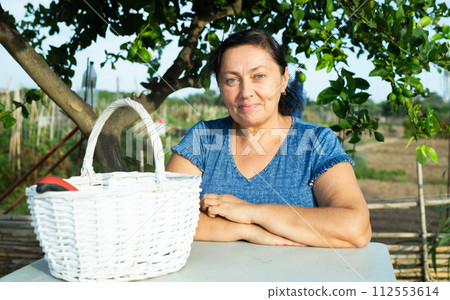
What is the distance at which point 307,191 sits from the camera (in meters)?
1.55

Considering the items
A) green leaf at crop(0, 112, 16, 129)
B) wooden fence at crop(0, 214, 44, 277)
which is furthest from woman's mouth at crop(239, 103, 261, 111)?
wooden fence at crop(0, 214, 44, 277)

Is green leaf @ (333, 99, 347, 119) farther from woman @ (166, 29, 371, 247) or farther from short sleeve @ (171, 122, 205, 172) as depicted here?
short sleeve @ (171, 122, 205, 172)

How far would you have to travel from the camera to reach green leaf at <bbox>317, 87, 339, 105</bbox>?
154cm

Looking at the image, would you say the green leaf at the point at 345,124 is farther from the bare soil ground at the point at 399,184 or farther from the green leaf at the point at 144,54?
the bare soil ground at the point at 399,184

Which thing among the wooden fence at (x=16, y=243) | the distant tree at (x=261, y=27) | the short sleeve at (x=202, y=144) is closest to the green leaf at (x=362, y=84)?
the distant tree at (x=261, y=27)

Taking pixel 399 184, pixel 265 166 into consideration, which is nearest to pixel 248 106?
pixel 265 166

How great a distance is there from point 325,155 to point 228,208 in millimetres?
431

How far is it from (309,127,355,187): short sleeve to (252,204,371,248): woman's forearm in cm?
23

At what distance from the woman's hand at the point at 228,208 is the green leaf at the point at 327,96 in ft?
1.58

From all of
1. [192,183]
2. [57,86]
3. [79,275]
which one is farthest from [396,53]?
[57,86]

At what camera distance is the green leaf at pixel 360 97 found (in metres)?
1.52

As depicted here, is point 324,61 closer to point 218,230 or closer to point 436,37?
point 436,37
